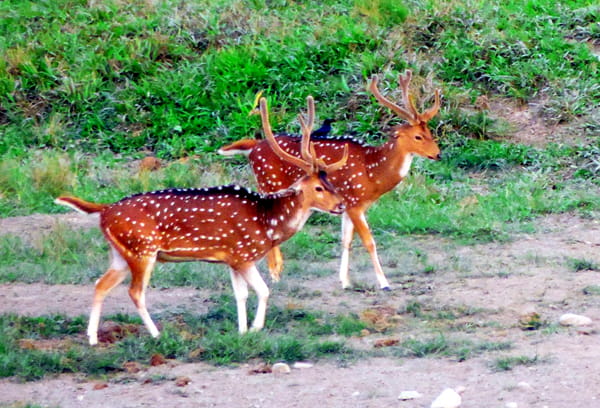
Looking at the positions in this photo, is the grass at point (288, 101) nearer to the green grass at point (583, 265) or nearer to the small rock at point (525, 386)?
the green grass at point (583, 265)

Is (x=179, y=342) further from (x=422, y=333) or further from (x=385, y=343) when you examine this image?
(x=422, y=333)

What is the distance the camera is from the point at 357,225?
10555 millimetres

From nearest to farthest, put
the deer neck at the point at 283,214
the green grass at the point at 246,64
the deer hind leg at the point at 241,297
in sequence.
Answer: the deer hind leg at the point at 241,297
the deer neck at the point at 283,214
the green grass at the point at 246,64

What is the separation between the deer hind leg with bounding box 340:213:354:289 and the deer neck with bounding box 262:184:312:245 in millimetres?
1316

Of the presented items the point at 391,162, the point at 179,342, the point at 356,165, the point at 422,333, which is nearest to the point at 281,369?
the point at 179,342

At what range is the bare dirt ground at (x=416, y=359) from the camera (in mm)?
7102

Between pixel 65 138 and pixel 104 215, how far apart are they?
703cm

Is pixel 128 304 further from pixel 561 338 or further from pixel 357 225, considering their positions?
pixel 561 338

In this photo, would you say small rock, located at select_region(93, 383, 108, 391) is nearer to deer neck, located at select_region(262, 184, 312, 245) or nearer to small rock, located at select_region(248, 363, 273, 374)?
small rock, located at select_region(248, 363, 273, 374)

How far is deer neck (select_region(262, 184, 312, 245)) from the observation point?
29.3 feet

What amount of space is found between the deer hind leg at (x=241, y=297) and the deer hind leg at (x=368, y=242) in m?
1.64

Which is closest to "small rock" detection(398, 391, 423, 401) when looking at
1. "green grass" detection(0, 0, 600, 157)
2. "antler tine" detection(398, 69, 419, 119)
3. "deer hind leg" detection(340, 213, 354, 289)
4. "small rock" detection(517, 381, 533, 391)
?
"small rock" detection(517, 381, 533, 391)

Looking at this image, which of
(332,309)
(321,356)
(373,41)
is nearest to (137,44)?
(373,41)

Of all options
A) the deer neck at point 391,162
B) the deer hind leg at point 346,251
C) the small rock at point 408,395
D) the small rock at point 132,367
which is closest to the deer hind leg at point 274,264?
the deer hind leg at point 346,251
